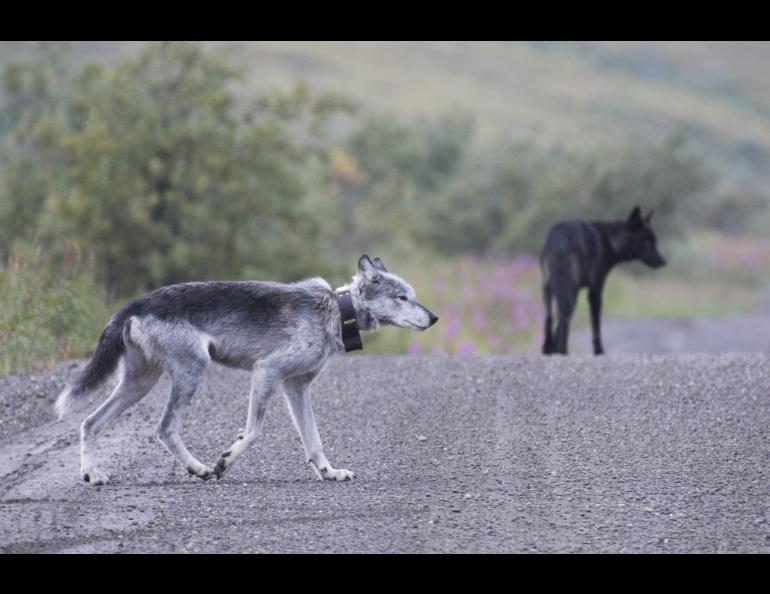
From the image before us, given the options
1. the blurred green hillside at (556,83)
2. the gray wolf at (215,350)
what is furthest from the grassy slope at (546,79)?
the gray wolf at (215,350)

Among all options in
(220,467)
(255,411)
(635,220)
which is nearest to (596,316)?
(635,220)

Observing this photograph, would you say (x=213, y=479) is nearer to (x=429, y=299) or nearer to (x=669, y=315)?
(x=429, y=299)

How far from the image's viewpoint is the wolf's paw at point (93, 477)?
8281mm

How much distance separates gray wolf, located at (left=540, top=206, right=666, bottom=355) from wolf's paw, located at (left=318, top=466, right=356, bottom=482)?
6.64 metres

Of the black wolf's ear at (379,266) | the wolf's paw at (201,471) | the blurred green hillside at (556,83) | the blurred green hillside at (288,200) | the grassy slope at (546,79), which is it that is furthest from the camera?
the grassy slope at (546,79)

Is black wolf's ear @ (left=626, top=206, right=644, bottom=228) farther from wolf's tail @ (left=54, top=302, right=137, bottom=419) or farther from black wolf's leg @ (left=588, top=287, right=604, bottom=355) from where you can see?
wolf's tail @ (left=54, top=302, right=137, bottom=419)

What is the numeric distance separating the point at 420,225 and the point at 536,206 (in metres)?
3.14

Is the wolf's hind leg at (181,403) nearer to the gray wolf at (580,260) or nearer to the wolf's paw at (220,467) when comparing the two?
the wolf's paw at (220,467)

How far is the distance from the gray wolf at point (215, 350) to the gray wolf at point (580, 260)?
5992 mm

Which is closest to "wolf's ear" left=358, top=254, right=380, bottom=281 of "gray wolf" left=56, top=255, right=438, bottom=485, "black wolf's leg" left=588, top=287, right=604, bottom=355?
"gray wolf" left=56, top=255, right=438, bottom=485

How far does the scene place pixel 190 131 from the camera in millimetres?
18469

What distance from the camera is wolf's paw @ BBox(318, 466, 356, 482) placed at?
8.49 metres

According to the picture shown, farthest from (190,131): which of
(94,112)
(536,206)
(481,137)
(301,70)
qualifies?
(301,70)

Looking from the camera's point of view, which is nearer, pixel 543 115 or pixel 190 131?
pixel 190 131
